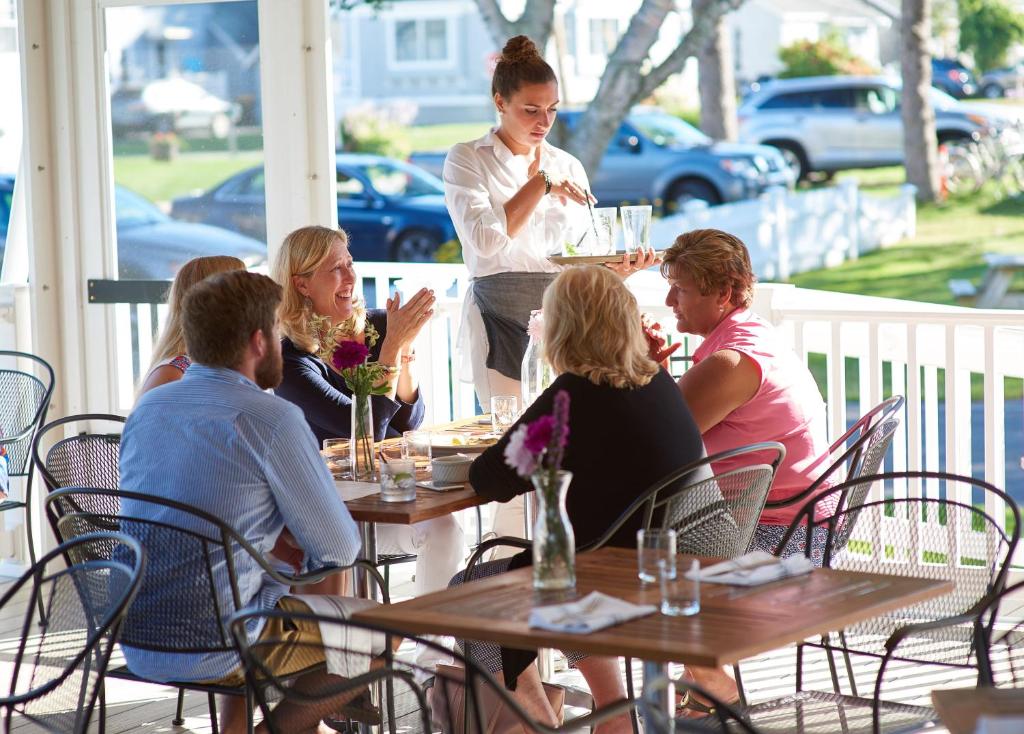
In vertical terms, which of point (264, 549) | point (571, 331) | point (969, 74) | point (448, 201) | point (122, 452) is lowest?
point (264, 549)

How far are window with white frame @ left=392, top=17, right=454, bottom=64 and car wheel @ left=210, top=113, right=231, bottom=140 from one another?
12.9 m

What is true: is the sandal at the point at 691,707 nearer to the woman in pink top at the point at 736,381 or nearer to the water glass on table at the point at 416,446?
the woman in pink top at the point at 736,381

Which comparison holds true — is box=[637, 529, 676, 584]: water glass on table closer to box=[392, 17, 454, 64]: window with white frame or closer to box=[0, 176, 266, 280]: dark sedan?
box=[0, 176, 266, 280]: dark sedan

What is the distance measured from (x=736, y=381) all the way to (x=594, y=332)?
621 mm

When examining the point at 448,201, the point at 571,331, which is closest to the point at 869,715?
the point at 571,331

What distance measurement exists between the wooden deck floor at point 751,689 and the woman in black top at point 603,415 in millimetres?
1142

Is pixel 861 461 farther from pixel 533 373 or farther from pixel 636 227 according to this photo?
pixel 636 227

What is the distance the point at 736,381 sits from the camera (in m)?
3.38

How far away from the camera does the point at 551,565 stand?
2.37m

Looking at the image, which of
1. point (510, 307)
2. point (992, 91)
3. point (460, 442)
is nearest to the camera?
point (460, 442)

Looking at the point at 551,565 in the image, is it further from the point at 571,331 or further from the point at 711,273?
the point at 711,273

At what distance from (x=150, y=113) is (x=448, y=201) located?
1824 millimetres

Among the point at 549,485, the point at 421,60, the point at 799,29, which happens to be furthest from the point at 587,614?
the point at 421,60

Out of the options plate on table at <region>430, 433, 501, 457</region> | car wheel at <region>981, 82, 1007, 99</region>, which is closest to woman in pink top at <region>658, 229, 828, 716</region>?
plate on table at <region>430, 433, 501, 457</region>
